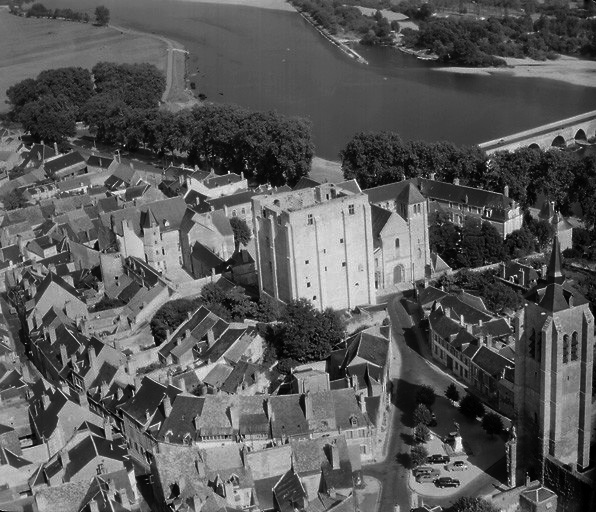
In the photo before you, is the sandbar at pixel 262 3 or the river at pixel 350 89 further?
the sandbar at pixel 262 3

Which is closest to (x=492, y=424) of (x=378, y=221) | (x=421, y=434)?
(x=421, y=434)

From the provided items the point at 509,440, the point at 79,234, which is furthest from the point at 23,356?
the point at 509,440

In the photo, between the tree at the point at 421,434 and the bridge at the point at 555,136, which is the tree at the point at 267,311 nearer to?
the tree at the point at 421,434

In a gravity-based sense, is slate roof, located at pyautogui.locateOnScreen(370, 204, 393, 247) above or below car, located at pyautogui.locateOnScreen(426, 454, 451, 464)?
above

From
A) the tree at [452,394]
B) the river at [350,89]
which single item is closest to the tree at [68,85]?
the river at [350,89]

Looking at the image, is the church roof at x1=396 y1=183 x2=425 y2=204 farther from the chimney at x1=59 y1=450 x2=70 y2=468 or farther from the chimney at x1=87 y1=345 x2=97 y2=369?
the chimney at x1=59 y1=450 x2=70 y2=468

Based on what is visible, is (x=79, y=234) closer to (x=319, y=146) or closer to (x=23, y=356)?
(x=23, y=356)

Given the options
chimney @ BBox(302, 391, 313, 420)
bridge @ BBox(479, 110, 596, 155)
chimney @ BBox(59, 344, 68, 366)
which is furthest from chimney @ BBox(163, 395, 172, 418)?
bridge @ BBox(479, 110, 596, 155)
